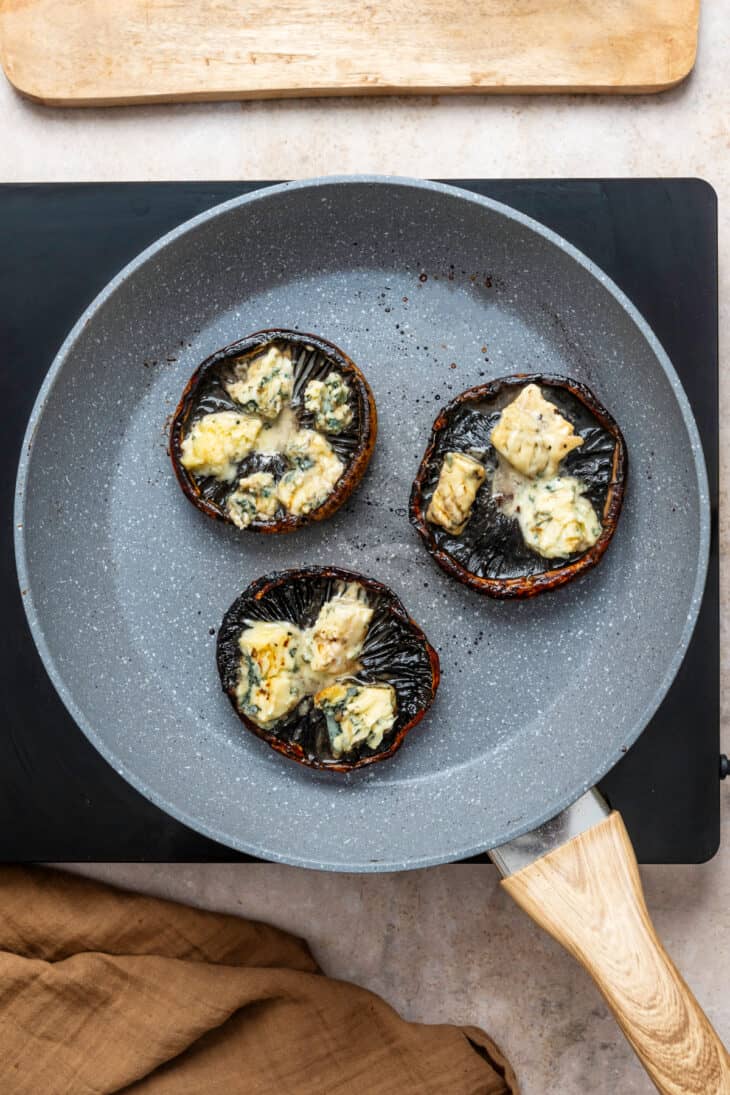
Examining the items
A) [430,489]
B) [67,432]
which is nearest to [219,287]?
[67,432]

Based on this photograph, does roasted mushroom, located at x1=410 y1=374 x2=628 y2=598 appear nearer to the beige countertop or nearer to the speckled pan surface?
the speckled pan surface

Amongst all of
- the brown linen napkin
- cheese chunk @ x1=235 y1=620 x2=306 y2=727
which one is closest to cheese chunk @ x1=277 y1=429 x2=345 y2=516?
cheese chunk @ x1=235 y1=620 x2=306 y2=727

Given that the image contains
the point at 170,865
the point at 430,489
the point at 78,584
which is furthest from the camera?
the point at 170,865

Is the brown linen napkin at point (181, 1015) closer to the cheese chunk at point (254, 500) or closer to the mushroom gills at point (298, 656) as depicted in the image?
the mushroom gills at point (298, 656)

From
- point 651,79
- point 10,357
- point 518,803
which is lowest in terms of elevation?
point 518,803

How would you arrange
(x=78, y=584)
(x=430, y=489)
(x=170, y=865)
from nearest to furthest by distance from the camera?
1. (x=430, y=489)
2. (x=78, y=584)
3. (x=170, y=865)

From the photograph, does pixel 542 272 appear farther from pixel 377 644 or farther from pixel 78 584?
pixel 78 584

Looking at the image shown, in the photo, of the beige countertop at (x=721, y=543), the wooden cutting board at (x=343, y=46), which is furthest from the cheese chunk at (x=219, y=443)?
the wooden cutting board at (x=343, y=46)
